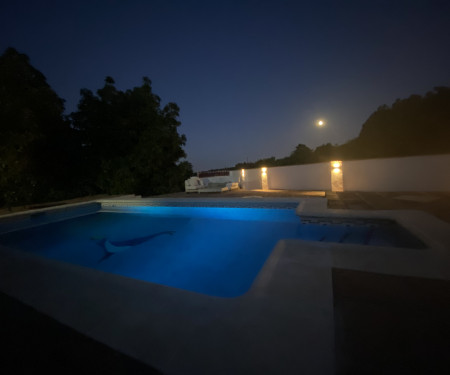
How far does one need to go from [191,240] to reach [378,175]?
917cm

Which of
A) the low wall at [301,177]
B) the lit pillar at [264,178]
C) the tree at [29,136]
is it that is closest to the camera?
the tree at [29,136]

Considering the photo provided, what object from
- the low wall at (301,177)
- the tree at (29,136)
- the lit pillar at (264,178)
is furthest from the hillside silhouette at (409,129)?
the tree at (29,136)

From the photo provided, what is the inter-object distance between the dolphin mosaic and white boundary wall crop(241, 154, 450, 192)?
8.64 m

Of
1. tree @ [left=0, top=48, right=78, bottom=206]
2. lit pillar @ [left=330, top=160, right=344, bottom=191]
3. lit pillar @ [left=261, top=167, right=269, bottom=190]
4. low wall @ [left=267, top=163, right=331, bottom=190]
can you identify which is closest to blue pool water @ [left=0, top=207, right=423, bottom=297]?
tree @ [left=0, top=48, right=78, bottom=206]

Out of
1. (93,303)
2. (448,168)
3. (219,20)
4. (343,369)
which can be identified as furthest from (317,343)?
(219,20)

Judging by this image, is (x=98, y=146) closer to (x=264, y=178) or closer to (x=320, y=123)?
(x=264, y=178)

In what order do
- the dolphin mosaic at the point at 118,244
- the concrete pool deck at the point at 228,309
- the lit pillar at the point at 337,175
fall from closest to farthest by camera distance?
the concrete pool deck at the point at 228,309 < the dolphin mosaic at the point at 118,244 < the lit pillar at the point at 337,175

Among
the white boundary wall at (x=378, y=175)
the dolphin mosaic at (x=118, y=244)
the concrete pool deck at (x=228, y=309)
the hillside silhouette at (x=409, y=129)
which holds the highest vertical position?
the hillside silhouette at (x=409, y=129)

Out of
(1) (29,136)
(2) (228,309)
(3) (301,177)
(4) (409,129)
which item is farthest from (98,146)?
(4) (409,129)

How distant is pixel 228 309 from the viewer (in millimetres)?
1733

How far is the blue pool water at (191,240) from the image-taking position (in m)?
4.07

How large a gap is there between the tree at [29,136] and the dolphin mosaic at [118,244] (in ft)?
19.5

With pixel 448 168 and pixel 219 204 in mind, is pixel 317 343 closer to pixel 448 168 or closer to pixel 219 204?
pixel 219 204

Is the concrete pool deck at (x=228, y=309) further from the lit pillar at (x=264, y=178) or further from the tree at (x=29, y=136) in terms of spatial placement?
the lit pillar at (x=264, y=178)
